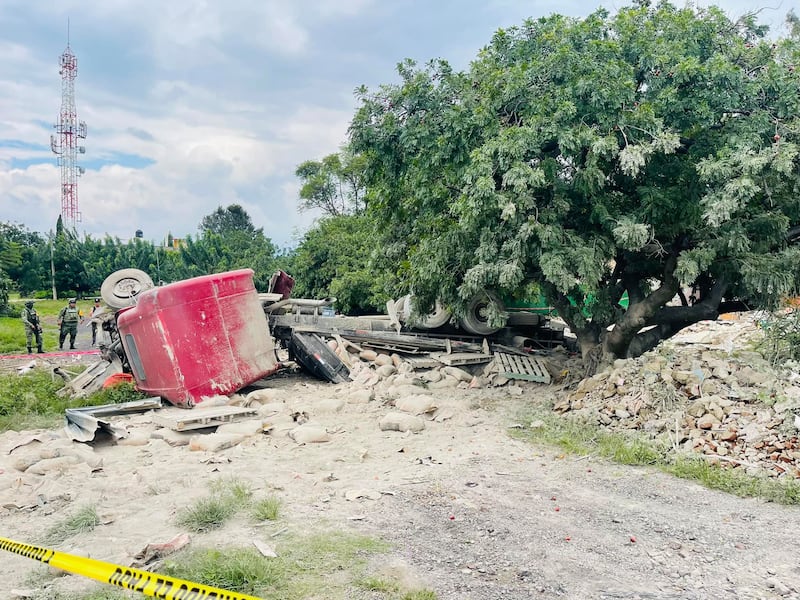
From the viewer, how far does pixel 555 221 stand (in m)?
8.30

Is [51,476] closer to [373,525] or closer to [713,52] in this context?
[373,525]

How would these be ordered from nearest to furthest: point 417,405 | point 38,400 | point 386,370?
1. point 417,405
2. point 38,400
3. point 386,370

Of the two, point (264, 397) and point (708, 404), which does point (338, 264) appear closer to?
point (264, 397)

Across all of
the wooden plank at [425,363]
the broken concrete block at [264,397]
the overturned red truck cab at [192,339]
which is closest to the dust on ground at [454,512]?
the overturned red truck cab at [192,339]

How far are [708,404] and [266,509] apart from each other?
16.4 ft

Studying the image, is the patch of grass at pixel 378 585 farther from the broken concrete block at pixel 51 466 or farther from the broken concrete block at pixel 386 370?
the broken concrete block at pixel 386 370

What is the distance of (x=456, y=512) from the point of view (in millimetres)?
4871

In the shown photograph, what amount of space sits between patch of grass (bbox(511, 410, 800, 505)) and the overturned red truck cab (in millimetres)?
4480

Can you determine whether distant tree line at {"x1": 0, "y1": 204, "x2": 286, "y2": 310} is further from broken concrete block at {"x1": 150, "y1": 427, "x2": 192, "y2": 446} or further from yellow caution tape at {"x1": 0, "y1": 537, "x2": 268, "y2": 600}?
yellow caution tape at {"x1": 0, "y1": 537, "x2": 268, "y2": 600}

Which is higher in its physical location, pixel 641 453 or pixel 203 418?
pixel 203 418

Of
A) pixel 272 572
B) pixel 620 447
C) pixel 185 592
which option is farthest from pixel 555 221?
pixel 185 592

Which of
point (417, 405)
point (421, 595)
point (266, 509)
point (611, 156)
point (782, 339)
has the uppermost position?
point (611, 156)

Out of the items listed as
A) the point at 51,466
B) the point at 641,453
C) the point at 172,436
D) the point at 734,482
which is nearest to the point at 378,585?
the point at 734,482

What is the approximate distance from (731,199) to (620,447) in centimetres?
312
